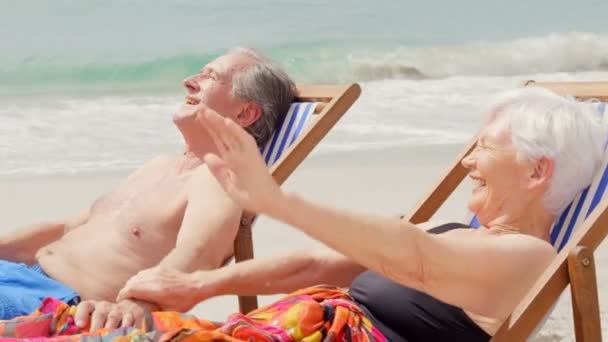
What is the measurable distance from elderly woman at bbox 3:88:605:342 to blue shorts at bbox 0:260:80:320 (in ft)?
1.38

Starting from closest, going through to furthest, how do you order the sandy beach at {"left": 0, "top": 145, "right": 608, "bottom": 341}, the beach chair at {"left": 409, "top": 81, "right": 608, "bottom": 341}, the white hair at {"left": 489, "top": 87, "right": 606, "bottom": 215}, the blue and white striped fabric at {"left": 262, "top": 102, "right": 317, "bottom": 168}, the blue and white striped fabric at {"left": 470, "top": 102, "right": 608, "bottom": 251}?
the beach chair at {"left": 409, "top": 81, "right": 608, "bottom": 341}, the white hair at {"left": 489, "top": 87, "right": 606, "bottom": 215}, the blue and white striped fabric at {"left": 470, "top": 102, "right": 608, "bottom": 251}, the blue and white striped fabric at {"left": 262, "top": 102, "right": 317, "bottom": 168}, the sandy beach at {"left": 0, "top": 145, "right": 608, "bottom": 341}

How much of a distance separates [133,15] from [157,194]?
53.0 ft

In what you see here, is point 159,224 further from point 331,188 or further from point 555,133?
point 331,188

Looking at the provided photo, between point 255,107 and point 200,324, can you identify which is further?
Answer: point 255,107

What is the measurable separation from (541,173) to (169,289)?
3.20 feet

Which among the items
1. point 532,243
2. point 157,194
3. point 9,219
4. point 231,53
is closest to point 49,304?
→ point 157,194

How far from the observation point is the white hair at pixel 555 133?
253 centimetres

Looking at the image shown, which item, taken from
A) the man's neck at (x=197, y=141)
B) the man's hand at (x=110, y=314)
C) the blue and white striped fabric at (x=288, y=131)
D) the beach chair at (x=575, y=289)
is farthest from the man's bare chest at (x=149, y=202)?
the beach chair at (x=575, y=289)

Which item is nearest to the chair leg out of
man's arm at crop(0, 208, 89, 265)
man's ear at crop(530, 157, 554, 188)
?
man's ear at crop(530, 157, 554, 188)

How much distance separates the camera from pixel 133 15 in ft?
63.3

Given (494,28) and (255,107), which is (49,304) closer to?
(255,107)

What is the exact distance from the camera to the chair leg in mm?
2432

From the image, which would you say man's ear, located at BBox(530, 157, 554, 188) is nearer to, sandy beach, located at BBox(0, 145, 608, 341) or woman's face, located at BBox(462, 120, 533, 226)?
woman's face, located at BBox(462, 120, 533, 226)

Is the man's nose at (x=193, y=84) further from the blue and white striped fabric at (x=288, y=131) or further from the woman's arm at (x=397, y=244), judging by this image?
the woman's arm at (x=397, y=244)
